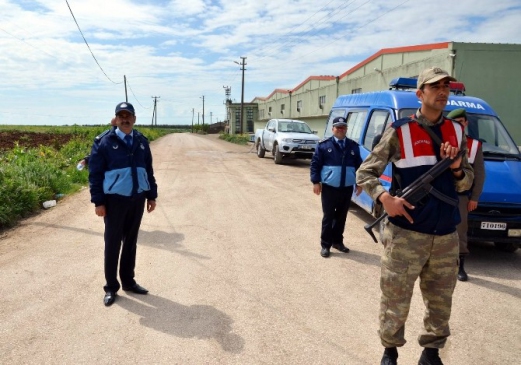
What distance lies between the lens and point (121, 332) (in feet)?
11.3

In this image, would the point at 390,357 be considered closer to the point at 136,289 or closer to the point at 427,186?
the point at 427,186

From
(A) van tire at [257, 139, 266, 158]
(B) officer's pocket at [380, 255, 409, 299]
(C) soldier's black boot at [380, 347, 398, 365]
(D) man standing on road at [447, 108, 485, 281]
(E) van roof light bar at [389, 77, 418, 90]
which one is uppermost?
(E) van roof light bar at [389, 77, 418, 90]

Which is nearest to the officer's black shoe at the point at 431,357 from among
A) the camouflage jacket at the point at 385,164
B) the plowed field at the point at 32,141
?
the camouflage jacket at the point at 385,164

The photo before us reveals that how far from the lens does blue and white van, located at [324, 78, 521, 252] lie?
493 centimetres

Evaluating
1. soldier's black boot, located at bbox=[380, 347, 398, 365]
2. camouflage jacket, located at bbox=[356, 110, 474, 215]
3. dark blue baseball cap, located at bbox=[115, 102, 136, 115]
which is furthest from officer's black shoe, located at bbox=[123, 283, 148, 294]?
camouflage jacket, located at bbox=[356, 110, 474, 215]

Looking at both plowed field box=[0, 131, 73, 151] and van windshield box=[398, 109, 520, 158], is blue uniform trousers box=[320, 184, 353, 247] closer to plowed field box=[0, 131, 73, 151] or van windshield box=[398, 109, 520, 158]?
van windshield box=[398, 109, 520, 158]

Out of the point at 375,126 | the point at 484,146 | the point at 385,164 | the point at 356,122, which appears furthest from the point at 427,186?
the point at 356,122

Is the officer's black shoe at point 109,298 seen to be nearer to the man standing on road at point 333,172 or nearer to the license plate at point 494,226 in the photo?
the man standing on road at point 333,172

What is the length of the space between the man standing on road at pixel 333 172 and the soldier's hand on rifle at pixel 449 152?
278cm

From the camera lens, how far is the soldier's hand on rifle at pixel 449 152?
2.55m

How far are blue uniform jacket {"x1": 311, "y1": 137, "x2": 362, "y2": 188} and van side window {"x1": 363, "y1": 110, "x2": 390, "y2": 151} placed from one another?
1.00 m

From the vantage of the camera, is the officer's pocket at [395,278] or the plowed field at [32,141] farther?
the plowed field at [32,141]

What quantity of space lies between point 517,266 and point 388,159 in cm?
370

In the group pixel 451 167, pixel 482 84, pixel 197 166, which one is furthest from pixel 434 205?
pixel 482 84
